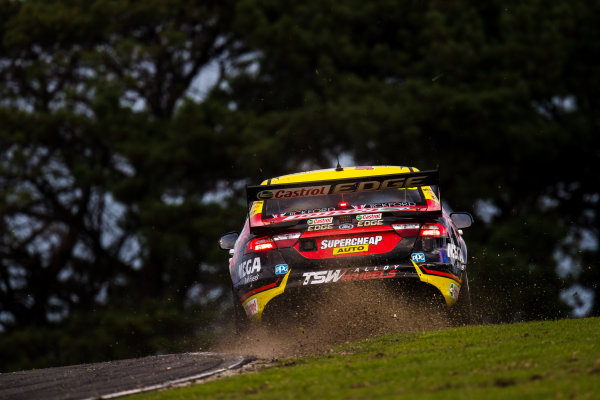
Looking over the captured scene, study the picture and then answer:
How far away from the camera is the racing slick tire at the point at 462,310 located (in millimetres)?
8992

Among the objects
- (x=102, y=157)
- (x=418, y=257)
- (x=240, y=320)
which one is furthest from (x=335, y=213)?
(x=102, y=157)

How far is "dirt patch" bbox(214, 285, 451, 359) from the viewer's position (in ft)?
27.7

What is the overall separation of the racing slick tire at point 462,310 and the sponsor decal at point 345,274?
95 cm

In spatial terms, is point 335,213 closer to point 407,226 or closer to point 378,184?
point 378,184

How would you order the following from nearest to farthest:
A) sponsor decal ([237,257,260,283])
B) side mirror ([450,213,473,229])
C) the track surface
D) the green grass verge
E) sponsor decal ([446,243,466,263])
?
the green grass verge
the track surface
sponsor decal ([237,257,260,283])
sponsor decal ([446,243,466,263])
side mirror ([450,213,473,229])

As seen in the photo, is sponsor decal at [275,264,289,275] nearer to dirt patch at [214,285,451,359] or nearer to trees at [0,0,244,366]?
dirt patch at [214,285,451,359]

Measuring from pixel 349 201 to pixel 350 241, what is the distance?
558 millimetres

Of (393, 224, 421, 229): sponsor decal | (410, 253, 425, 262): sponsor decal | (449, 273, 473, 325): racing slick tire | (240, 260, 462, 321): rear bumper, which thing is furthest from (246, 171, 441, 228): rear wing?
(449, 273, 473, 325): racing slick tire

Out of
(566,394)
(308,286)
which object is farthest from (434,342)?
(566,394)

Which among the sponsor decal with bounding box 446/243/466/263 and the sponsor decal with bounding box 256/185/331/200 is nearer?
the sponsor decal with bounding box 256/185/331/200

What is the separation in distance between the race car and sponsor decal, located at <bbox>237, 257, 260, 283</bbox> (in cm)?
1

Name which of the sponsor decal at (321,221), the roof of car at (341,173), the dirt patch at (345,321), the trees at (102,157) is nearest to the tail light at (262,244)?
the sponsor decal at (321,221)

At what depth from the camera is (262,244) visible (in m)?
8.55

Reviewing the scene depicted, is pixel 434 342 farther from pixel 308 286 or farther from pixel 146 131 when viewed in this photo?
pixel 146 131
